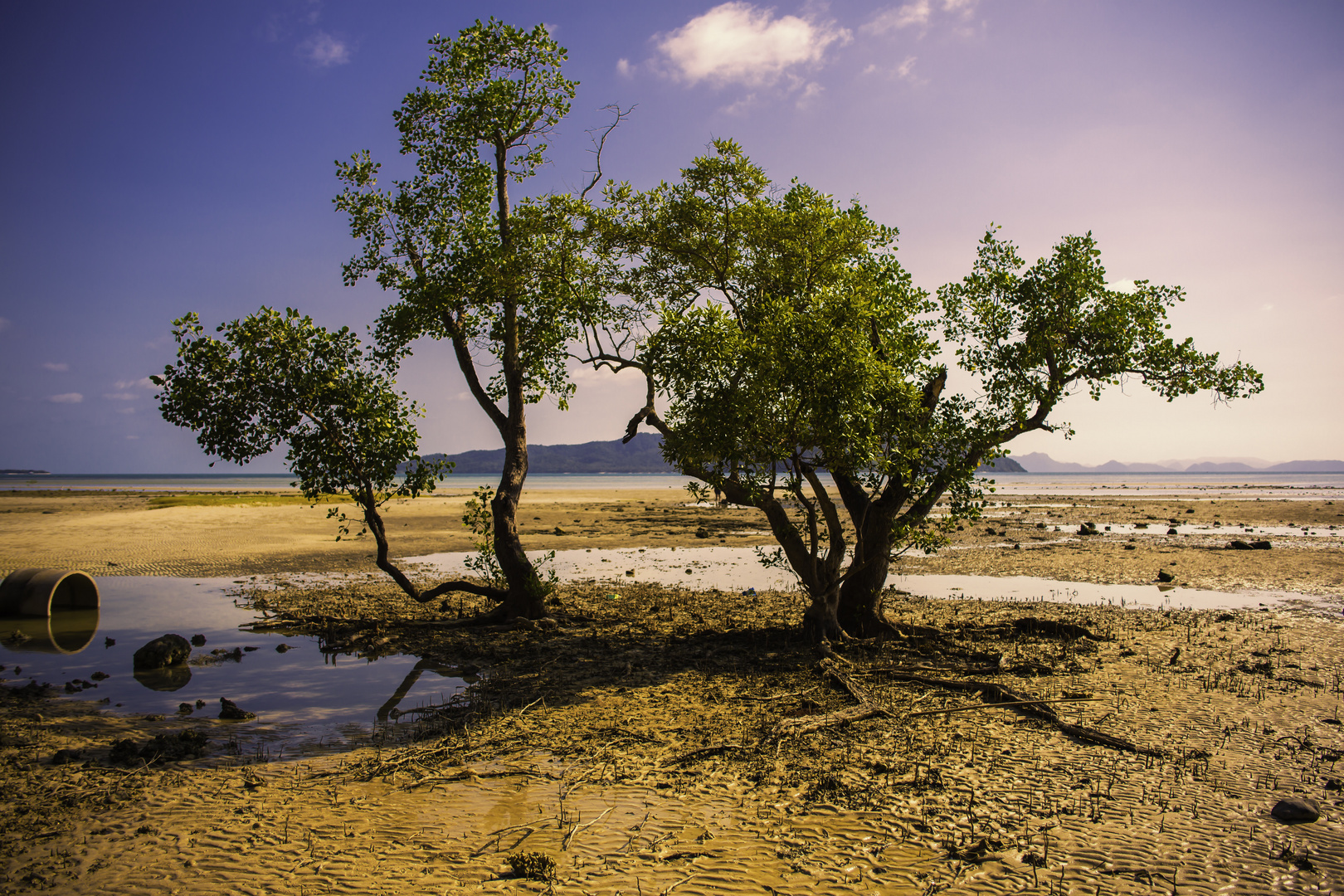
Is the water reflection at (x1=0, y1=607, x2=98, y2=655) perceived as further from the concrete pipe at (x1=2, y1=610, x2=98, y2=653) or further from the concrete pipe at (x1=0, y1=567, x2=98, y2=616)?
the concrete pipe at (x1=0, y1=567, x2=98, y2=616)

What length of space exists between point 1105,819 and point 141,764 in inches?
468

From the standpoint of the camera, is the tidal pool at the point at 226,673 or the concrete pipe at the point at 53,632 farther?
the concrete pipe at the point at 53,632

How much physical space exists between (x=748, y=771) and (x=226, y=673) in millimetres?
11374

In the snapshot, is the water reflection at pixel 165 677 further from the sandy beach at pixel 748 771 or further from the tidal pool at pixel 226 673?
the sandy beach at pixel 748 771

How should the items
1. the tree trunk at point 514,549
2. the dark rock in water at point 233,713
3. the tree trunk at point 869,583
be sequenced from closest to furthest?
the dark rock in water at point 233,713 → the tree trunk at point 869,583 → the tree trunk at point 514,549

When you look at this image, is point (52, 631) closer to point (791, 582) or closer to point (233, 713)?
point (233, 713)

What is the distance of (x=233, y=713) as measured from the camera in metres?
11.5

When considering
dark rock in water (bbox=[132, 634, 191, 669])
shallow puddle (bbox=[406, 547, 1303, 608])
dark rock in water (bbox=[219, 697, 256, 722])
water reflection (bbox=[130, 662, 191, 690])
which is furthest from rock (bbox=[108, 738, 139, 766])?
shallow puddle (bbox=[406, 547, 1303, 608])

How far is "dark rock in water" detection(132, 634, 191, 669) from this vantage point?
14469mm

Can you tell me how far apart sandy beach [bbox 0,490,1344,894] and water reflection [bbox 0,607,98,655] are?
246 cm

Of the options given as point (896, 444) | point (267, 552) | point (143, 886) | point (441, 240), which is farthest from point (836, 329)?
point (267, 552)

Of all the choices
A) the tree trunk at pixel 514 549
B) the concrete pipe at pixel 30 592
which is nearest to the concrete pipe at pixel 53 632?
the concrete pipe at pixel 30 592

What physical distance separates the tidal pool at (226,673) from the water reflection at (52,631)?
0.07 ft

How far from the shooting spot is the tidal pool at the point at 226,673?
1191 centimetres
